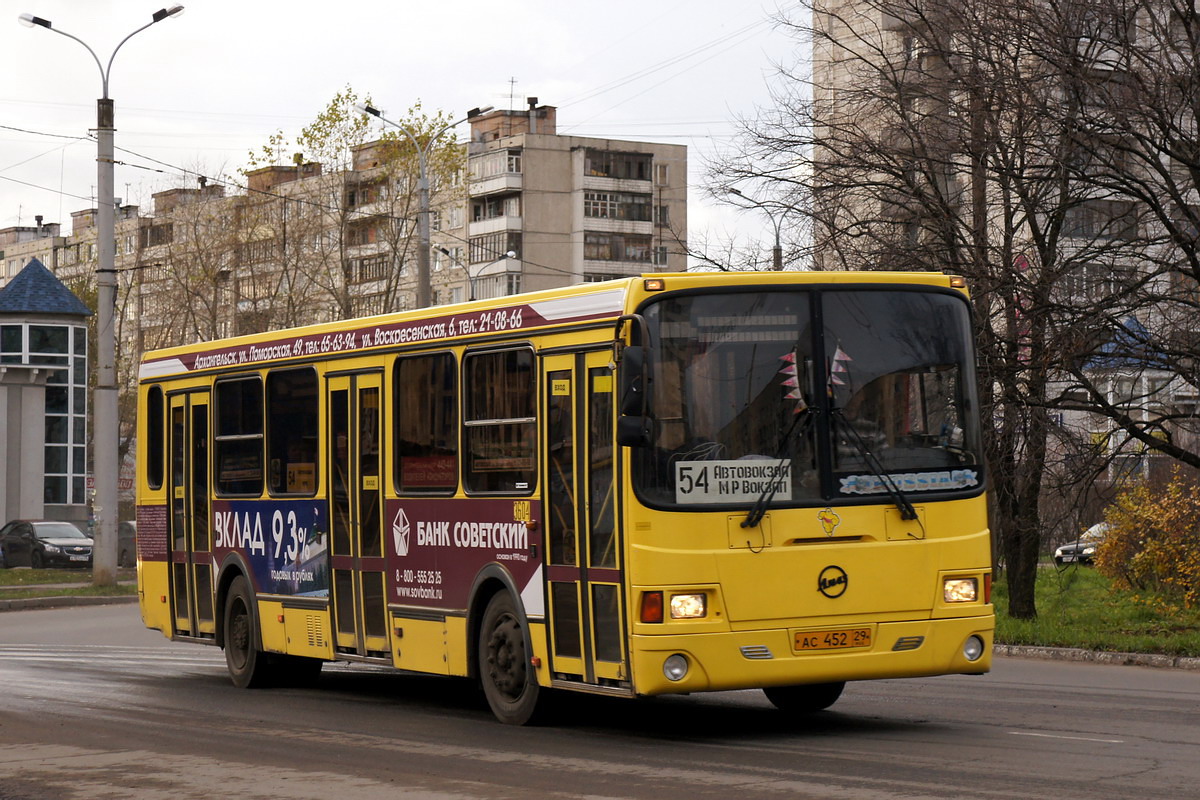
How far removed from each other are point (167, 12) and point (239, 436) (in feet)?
68.3

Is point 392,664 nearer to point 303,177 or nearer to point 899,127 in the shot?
point 899,127

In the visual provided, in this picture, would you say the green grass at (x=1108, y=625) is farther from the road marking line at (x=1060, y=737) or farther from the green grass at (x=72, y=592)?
the green grass at (x=72, y=592)

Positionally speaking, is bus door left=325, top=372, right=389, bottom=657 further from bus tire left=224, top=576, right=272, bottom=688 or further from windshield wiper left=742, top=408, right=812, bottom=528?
windshield wiper left=742, top=408, right=812, bottom=528

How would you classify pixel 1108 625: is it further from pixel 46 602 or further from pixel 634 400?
pixel 46 602

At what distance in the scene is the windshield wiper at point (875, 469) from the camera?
37.3 ft

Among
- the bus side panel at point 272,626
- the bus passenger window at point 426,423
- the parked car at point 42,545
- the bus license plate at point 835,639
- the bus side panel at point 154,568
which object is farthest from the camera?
the parked car at point 42,545

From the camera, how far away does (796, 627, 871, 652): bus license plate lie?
11.1 m

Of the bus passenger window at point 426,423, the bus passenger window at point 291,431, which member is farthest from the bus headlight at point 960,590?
the bus passenger window at point 291,431

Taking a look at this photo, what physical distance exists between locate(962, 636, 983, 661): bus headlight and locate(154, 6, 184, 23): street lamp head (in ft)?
88.0

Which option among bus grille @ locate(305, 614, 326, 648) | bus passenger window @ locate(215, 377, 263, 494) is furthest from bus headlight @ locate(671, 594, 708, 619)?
bus passenger window @ locate(215, 377, 263, 494)

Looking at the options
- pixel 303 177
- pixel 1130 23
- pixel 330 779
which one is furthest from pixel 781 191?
pixel 303 177

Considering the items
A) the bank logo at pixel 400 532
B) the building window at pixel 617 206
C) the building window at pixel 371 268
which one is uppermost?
the building window at pixel 617 206

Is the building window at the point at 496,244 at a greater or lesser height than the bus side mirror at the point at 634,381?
greater

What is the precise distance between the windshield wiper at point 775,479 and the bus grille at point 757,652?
0.71 m
